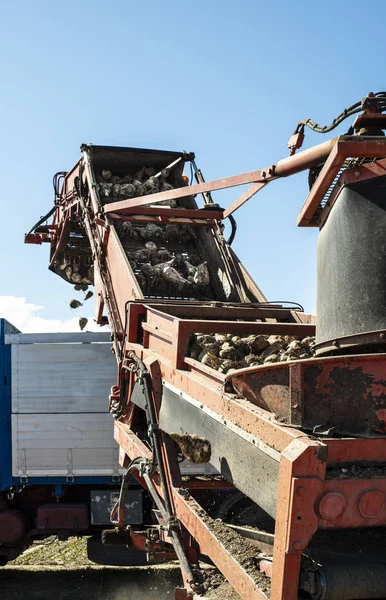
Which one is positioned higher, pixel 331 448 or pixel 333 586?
pixel 331 448

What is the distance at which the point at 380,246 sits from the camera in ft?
12.1

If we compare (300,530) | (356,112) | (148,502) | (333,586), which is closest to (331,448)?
(300,530)

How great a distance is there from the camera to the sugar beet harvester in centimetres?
329

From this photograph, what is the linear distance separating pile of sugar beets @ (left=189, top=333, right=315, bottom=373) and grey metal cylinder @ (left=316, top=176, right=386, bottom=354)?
0.92 meters

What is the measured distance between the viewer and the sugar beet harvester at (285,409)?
329 cm

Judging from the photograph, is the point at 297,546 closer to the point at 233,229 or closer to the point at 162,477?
the point at 162,477

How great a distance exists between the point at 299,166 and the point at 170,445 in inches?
88.8

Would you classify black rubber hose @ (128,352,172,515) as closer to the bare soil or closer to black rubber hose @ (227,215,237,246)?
black rubber hose @ (227,215,237,246)

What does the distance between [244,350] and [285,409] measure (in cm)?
149

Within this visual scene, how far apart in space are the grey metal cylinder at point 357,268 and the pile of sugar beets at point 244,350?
916 millimetres

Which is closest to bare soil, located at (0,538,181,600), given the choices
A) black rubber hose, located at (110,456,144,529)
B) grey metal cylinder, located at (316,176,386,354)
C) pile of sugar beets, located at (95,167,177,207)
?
black rubber hose, located at (110,456,144,529)

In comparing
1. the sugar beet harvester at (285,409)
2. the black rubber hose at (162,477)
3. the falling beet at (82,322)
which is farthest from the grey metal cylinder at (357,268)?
the falling beet at (82,322)

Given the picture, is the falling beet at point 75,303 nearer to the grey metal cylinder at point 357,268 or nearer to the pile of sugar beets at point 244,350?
the pile of sugar beets at point 244,350

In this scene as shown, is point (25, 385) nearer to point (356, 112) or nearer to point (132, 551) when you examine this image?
point (132, 551)
